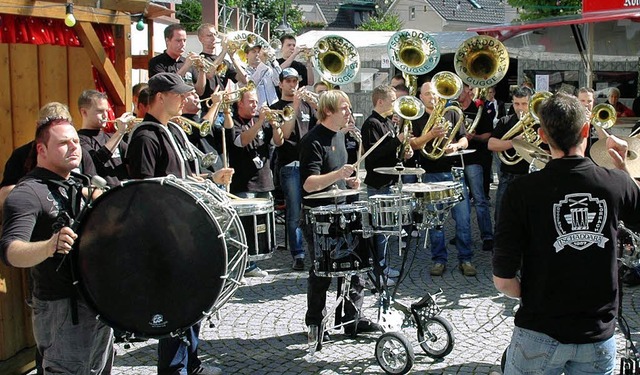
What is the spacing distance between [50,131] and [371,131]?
159 inches

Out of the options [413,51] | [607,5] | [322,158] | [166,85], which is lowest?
[322,158]

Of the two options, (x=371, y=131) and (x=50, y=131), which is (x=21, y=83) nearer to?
(x=50, y=131)

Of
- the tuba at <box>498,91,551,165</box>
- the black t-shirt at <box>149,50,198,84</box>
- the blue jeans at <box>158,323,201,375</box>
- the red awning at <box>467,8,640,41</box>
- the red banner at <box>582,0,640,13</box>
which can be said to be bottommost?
the blue jeans at <box>158,323,201,375</box>

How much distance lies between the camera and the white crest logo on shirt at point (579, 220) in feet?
10.1

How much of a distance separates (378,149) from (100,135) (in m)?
2.68

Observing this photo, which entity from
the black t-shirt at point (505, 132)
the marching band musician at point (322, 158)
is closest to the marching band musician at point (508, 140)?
the black t-shirt at point (505, 132)

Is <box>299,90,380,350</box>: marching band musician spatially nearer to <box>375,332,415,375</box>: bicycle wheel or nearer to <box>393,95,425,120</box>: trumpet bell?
<box>375,332,415,375</box>: bicycle wheel

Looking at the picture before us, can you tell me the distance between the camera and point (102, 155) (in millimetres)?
4957

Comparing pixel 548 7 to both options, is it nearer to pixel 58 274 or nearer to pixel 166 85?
pixel 166 85

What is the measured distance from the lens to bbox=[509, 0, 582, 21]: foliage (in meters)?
18.9

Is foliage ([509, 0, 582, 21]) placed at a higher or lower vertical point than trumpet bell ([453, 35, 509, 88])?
higher

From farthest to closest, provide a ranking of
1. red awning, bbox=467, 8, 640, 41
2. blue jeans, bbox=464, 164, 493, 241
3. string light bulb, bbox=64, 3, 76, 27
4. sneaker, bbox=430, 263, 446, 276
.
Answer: red awning, bbox=467, 8, 640, 41, blue jeans, bbox=464, 164, 493, 241, sneaker, bbox=430, 263, 446, 276, string light bulb, bbox=64, 3, 76, 27

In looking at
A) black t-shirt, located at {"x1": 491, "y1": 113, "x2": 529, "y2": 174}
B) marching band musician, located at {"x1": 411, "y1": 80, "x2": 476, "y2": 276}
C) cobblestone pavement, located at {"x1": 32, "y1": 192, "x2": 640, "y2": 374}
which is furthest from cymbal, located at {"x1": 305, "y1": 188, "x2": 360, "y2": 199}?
black t-shirt, located at {"x1": 491, "y1": 113, "x2": 529, "y2": 174}

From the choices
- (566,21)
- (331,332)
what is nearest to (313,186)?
(331,332)
